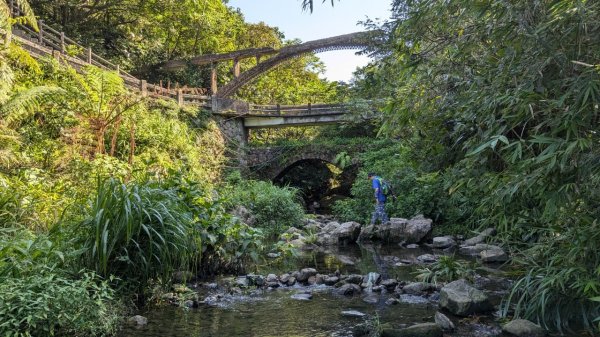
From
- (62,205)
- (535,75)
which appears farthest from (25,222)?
(535,75)

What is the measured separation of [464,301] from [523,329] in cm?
75

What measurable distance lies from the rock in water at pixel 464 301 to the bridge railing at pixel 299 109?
1623cm

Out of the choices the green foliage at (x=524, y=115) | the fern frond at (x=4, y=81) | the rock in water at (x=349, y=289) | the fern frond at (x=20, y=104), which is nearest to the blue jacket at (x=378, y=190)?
the rock in water at (x=349, y=289)

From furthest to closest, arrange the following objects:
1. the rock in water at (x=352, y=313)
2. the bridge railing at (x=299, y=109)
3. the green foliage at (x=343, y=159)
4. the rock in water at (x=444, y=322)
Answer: the bridge railing at (x=299, y=109)
the green foliage at (x=343, y=159)
the rock in water at (x=352, y=313)
the rock in water at (x=444, y=322)

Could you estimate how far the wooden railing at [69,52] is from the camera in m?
12.3

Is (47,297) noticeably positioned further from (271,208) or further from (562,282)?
(271,208)

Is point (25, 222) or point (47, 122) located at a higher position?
point (47, 122)

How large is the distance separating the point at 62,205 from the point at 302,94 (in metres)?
22.4

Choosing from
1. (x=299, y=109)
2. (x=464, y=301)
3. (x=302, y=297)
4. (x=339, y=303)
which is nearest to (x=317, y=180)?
(x=299, y=109)

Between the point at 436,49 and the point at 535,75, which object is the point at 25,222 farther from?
the point at 535,75

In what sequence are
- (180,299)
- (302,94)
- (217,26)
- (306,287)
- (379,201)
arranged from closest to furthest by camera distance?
(180,299) < (306,287) < (379,201) < (217,26) < (302,94)

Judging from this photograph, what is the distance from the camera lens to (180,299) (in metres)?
5.25

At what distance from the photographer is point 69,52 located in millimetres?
13359

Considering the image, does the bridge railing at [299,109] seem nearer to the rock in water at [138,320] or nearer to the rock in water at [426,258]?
the rock in water at [426,258]
